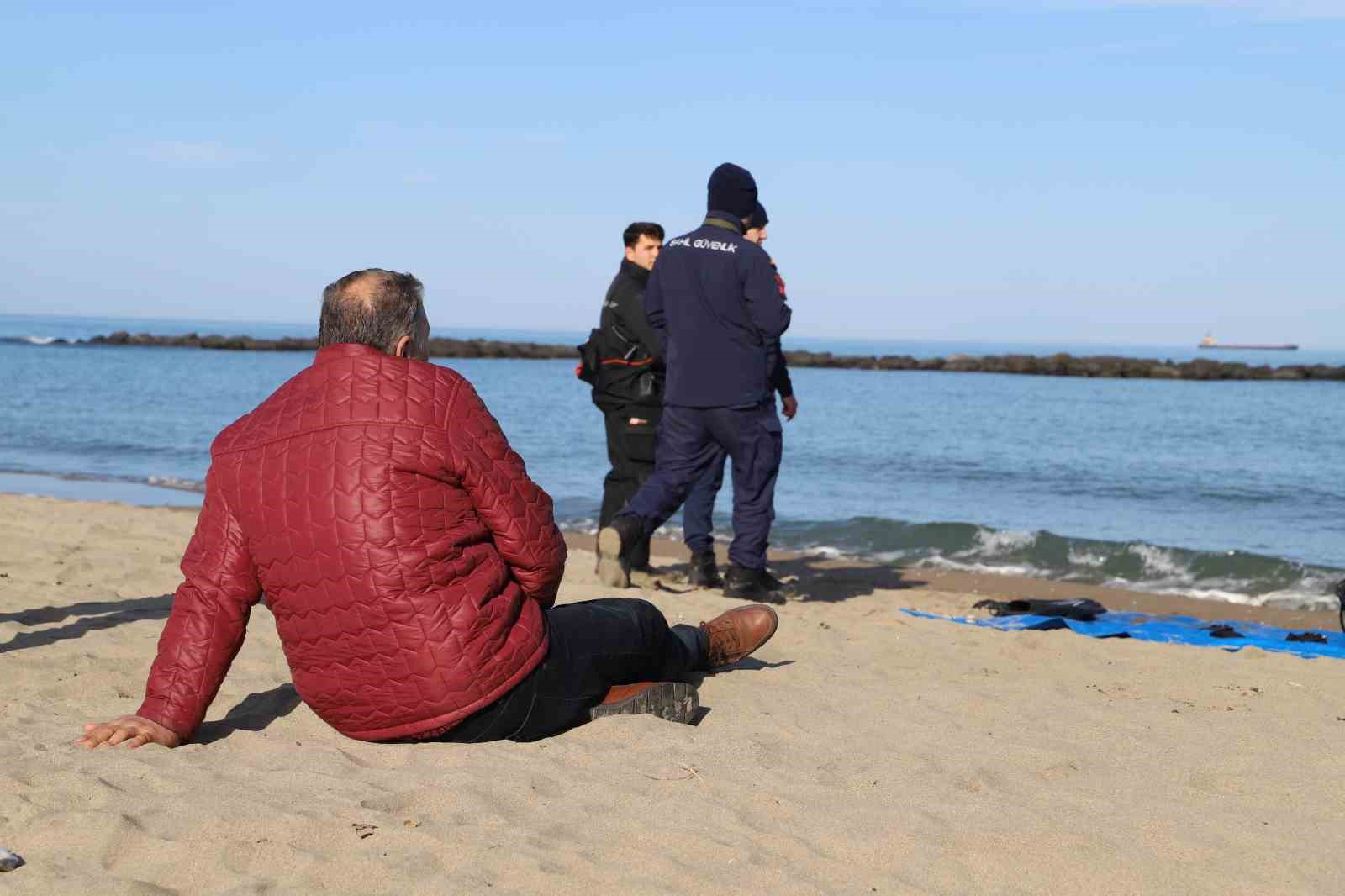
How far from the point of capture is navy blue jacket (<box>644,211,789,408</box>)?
7035 mm

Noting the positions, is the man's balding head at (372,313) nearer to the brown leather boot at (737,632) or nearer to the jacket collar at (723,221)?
the brown leather boot at (737,632)

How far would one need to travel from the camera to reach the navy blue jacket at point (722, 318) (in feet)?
23.1

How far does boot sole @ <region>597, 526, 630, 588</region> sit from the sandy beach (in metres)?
1.43

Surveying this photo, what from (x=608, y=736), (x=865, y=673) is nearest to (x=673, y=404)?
(x=865, y=673)

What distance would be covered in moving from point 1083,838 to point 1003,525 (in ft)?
35.3

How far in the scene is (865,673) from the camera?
17.6 ft

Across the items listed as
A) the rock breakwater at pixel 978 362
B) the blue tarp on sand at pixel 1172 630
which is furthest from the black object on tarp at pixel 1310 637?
the rock breakwater at pixel 978 362

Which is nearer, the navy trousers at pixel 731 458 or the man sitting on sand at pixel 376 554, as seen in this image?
the man sitting on sand at pixel 376 554

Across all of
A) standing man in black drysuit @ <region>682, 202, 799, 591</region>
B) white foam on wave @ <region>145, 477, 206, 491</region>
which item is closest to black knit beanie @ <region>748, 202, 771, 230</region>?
standing man in black drysuit @ <region>682, 202, 799, 591</region>

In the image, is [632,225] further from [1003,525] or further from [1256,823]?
[1003,525]

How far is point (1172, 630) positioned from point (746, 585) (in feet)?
7.52

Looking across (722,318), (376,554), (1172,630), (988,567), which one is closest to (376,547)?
(376,554)

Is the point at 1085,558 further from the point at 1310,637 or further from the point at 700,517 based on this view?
the point at 700,517

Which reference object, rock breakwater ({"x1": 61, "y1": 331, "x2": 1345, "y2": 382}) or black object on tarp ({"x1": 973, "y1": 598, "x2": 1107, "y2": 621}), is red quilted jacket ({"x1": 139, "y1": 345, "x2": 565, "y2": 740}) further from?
rock breakwater ({"x1": 61, "y1": 331, "x2": 1345, "y2": 382})
